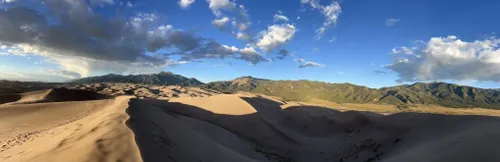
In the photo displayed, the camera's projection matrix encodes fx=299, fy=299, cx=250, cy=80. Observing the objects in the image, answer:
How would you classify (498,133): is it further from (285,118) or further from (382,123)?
(285,118)

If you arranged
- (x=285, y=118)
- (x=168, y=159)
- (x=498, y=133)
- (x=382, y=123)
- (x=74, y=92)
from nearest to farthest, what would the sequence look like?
(x=168, y=159) < (x=498, y=133) < (x=382, y=123) < (x=285, y=118) < (x=74, y=92)

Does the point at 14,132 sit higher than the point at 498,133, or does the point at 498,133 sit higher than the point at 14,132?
the point at 498,133

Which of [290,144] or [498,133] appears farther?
[290,144]

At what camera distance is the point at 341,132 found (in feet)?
86.2

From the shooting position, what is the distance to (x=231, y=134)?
75.1 feet

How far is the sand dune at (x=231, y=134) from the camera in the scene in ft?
33.3

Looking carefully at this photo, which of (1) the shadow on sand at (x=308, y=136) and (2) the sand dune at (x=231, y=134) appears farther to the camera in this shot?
(1) the shadow on sand at (x=308, y=136)

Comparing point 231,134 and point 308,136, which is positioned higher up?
point 231,134

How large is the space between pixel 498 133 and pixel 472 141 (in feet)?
3.22

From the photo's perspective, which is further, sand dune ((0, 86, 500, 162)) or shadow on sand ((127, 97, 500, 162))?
shadow on sand ((127, 97, 500, 162))

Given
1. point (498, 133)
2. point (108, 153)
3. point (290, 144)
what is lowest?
point (290, 144)

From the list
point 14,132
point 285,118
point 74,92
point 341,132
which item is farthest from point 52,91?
point 341,132

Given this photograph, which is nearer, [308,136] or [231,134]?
[231,134]

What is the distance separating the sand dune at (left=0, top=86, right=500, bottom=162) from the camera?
10.2 m
